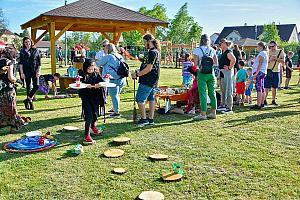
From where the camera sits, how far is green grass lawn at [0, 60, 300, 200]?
3789mm

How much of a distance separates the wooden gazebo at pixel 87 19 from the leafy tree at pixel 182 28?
45741 millimetres

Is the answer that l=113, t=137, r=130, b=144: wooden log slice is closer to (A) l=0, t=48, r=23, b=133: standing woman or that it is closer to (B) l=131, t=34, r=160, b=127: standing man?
(B) l=131, t=34, r=160, b=127: standing man

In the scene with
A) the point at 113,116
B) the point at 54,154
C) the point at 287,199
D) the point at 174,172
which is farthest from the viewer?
→ the point at 113,116

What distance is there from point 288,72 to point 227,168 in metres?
11.8

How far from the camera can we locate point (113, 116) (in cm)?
788

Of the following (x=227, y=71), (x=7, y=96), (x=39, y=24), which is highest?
(x=39, y=24)

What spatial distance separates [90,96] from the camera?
18.7 feet

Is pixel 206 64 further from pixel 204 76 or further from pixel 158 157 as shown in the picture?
pixel 158 157

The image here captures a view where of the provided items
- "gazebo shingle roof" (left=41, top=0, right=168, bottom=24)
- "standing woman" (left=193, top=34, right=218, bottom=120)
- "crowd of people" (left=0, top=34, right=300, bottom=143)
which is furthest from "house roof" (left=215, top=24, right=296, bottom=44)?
"standing woman" (left=193, top=34, right=218, bottom=120)

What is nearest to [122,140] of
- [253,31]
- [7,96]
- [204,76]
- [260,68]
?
[7,96]

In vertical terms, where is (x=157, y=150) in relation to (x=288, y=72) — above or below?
below

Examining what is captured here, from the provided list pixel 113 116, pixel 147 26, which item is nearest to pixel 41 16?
pixel 147 26

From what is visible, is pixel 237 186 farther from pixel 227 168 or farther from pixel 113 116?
pixel 113 116

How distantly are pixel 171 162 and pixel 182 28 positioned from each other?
197 feet
